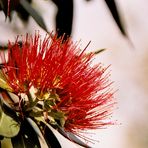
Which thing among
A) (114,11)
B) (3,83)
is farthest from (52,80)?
(114,11)

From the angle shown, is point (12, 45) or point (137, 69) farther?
point (137, 69)

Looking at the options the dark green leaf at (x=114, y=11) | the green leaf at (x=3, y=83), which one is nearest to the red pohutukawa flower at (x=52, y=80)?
the green leaf at (x=3, y=83)

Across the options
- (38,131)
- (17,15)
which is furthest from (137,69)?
(38,131)

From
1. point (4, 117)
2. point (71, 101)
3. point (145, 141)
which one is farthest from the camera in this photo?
point (145, 141)

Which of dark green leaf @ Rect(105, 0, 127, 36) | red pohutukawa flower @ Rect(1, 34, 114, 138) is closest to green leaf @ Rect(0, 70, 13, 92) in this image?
red pohutukawa flower @ Rect(1, 34, 114, 138)

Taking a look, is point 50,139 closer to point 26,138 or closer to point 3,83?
point 26,138

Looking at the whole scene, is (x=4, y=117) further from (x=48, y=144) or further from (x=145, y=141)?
(x=145, y=141)
